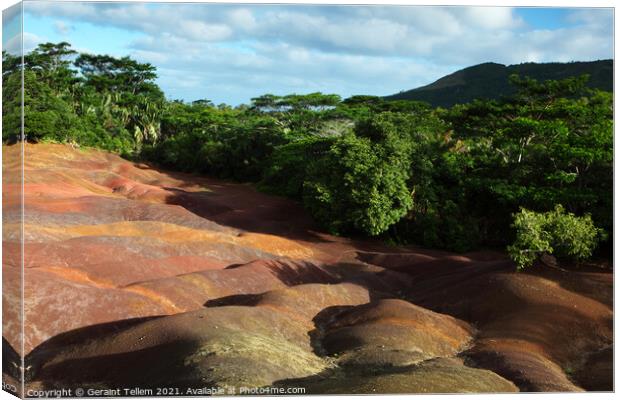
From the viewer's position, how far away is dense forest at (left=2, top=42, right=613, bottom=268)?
21.5m

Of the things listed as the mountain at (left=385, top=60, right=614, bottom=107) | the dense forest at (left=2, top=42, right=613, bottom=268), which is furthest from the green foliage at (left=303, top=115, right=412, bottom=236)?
the mountain at (left=385, top=60, right=614, bottom=107)

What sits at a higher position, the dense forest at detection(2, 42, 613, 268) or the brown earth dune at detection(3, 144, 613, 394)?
the dense forest at detection(2, 42, 613, 268)

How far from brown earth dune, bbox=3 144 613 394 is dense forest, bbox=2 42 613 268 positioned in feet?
5.79

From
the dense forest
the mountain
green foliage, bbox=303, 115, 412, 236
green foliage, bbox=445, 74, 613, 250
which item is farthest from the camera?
green foliage, bbox=303, 115, 412, 236

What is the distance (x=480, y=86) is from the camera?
42.4 meters

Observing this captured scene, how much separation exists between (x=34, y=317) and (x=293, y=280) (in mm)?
11398

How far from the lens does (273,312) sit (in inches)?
637

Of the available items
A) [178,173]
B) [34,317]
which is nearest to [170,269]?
[34,317]

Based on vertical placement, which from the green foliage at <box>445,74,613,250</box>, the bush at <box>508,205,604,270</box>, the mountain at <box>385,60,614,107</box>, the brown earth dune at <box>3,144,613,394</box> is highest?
the mountain at <box>385,60,614,107</box>

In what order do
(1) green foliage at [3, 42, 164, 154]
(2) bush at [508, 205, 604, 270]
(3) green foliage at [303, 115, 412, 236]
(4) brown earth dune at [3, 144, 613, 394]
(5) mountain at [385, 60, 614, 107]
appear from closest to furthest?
(4) brown earth dune at [3, 144, 613, 394]
(2) bush at [508, 205, 604, 270]
(5) mountain at [385, 60, 614, 107]
(3) green foliage at [303, 115, 412, 236]
(1) green foliage at [3, 42, 164, 154]

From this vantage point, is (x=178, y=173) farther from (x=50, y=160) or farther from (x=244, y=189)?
(x=50, y=160)

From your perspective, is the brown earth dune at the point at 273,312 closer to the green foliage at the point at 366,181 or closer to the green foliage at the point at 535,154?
the green foliage at the point at 366,181

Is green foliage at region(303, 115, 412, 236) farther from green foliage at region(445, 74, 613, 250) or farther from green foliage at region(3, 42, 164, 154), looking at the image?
green foliage at region(3, 42, 164, 154)

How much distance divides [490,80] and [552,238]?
23090mm
